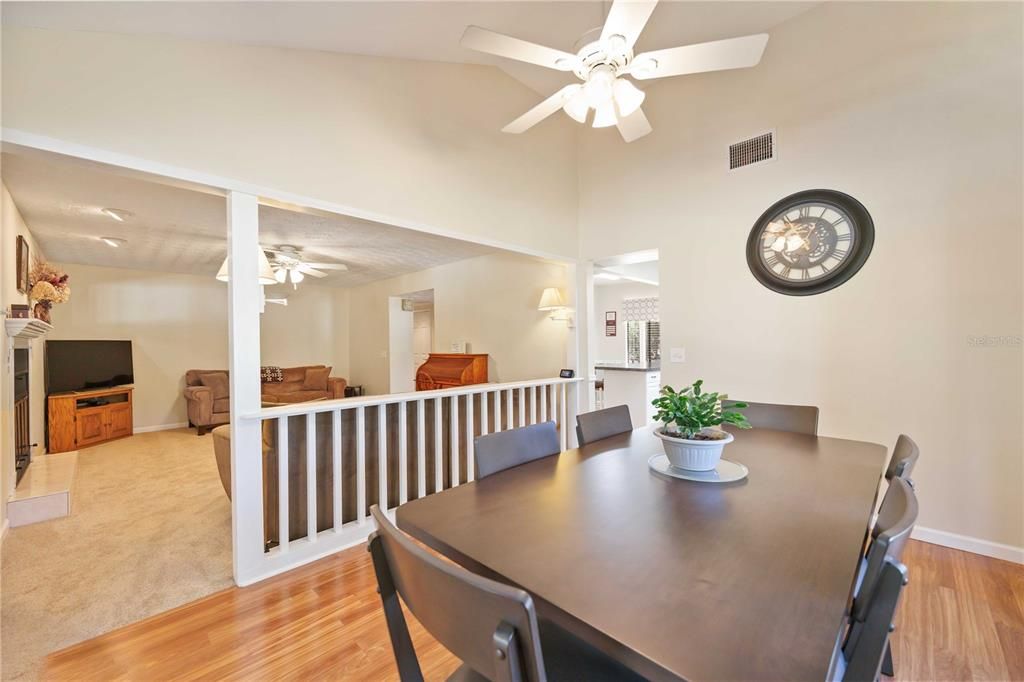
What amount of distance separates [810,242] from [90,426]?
775 centimetres

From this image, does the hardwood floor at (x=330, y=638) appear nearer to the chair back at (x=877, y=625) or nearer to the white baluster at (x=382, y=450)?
the white baluster at (x=382, y=450)

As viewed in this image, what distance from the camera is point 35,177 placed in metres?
2.74

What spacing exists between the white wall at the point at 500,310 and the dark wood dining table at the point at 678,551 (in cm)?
293

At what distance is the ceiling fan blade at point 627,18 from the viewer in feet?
4.87

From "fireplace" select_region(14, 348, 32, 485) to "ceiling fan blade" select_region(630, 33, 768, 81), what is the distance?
182 inches

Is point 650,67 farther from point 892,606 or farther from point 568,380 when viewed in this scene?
point 568,380

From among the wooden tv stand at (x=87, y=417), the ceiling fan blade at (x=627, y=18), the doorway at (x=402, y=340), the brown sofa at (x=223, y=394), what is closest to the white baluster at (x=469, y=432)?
the ceiling fan blade at (x=627, y=18)

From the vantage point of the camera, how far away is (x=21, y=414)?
138 inches

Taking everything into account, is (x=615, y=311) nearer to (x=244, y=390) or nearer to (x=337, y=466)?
(x=337, y=466)

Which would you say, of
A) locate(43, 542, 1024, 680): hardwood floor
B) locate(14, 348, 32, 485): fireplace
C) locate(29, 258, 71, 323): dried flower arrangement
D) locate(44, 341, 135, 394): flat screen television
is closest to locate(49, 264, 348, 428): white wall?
locate(44, 341, 135, 394): flat screen television

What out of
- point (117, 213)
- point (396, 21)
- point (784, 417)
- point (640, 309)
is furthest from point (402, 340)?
point (784, 417)

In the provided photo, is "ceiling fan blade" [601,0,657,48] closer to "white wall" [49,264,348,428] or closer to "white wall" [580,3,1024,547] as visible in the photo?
"white wall" [580,3,1024,547]

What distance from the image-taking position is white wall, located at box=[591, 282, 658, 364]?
7.69 m

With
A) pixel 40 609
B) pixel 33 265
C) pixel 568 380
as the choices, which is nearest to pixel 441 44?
pixel 568 380
